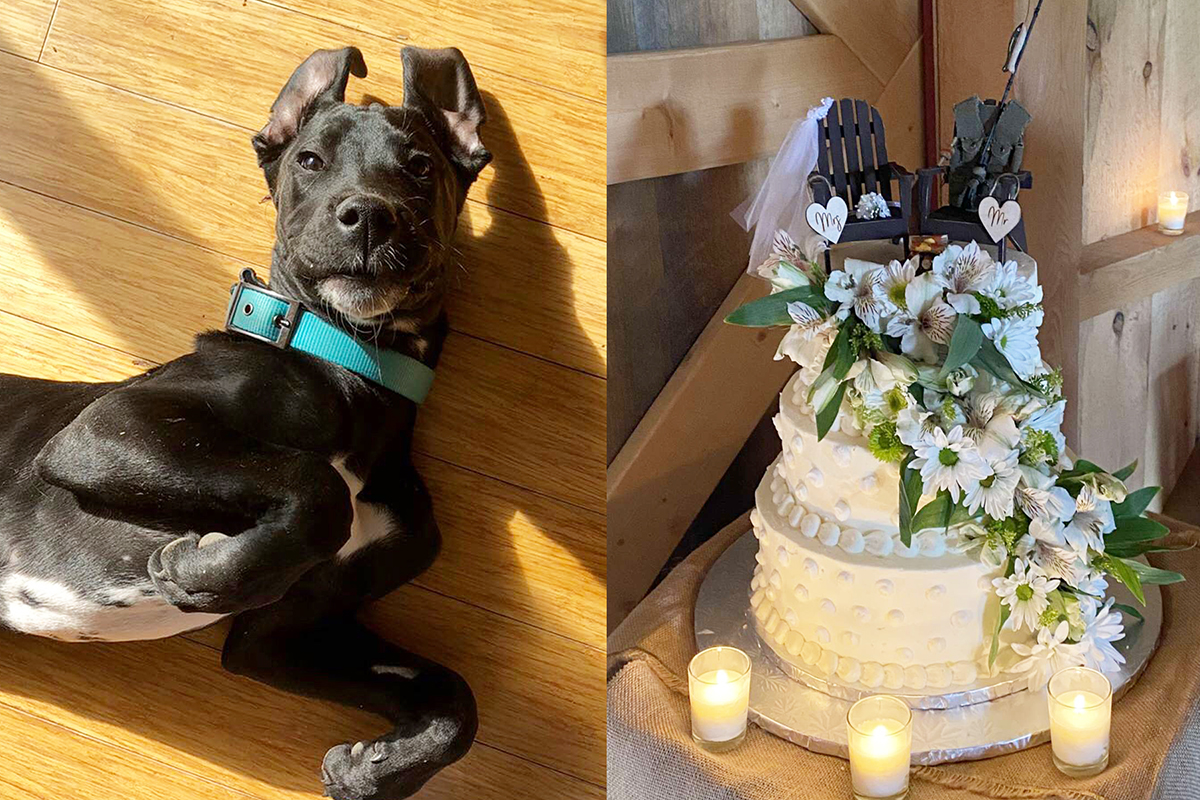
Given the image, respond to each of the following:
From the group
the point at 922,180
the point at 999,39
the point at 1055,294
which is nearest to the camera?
the point at 922,180

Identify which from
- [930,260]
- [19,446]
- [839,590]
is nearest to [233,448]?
[19,446]

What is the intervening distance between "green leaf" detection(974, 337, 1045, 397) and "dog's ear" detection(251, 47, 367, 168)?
677mm

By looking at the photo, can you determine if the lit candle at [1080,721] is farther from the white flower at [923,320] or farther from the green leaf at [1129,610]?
the white flower at [923,320]

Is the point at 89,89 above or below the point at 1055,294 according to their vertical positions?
above

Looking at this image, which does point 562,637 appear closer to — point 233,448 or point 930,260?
point 233,448

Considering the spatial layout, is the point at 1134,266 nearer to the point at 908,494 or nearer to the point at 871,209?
the point at 871,209

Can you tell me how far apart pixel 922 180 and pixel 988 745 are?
64 centimetres

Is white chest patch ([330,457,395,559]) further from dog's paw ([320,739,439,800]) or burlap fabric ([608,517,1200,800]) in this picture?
burlap fabric ([608,517,1200,800])

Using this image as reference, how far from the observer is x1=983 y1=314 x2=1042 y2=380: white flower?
43.6 inches

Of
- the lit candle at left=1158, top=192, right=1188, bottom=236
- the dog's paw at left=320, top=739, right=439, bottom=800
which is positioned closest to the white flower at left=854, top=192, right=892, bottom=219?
the dog's paw at left=320, top=739, right=439, bottom=800

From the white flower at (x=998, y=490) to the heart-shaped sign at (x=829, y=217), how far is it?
1.01 ft

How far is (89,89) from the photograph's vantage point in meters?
1.11

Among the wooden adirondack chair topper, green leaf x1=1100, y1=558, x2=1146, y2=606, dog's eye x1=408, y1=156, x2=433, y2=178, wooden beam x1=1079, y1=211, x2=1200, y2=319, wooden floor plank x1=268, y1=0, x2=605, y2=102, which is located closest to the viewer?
dog's eye x1=408, y1=156, x2=433, y2=178

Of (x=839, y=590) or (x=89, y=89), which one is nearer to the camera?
(x=89, y=89)
